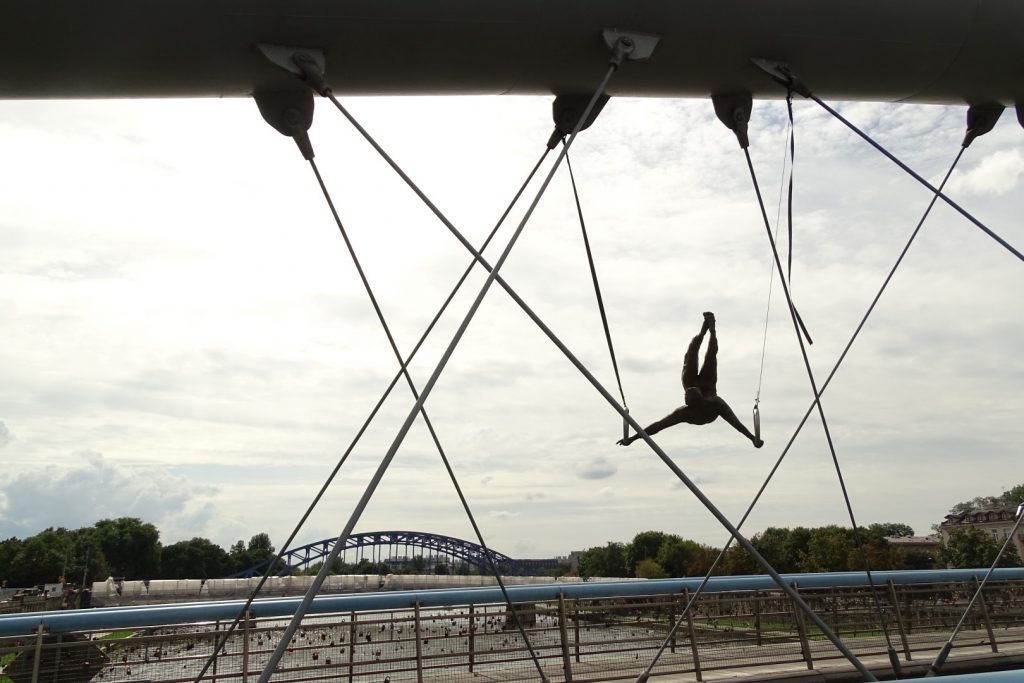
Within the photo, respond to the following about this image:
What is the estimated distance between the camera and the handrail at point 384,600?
6781mm

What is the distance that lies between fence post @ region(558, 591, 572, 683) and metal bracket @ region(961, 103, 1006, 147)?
5.82 m

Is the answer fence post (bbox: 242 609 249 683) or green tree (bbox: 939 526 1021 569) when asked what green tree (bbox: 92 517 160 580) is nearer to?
green tree (bbox: 939 526 1021 569)

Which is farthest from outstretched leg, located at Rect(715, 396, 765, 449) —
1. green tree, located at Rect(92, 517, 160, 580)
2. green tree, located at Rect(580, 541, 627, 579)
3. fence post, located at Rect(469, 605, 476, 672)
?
green tree, located at Rect(92, 517, 160, 580)

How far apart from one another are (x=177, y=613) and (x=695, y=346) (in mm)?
5183

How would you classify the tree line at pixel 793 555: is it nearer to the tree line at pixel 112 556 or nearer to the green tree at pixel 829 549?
the green tree at pixel 829 549

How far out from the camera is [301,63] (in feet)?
14.5

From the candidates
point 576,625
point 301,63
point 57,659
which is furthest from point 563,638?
point 301,63

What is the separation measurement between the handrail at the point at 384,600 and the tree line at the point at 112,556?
66010mm

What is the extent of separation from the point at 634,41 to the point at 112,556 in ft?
350

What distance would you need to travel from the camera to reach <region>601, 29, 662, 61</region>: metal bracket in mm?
A: 4977

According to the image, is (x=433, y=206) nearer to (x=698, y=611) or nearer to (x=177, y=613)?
(x=177, y=613)

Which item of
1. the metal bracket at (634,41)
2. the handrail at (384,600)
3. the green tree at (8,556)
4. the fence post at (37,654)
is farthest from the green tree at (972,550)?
the green tree at (8,556)

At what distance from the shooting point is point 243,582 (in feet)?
194

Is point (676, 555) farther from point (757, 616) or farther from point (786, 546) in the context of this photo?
point (757, 616)
